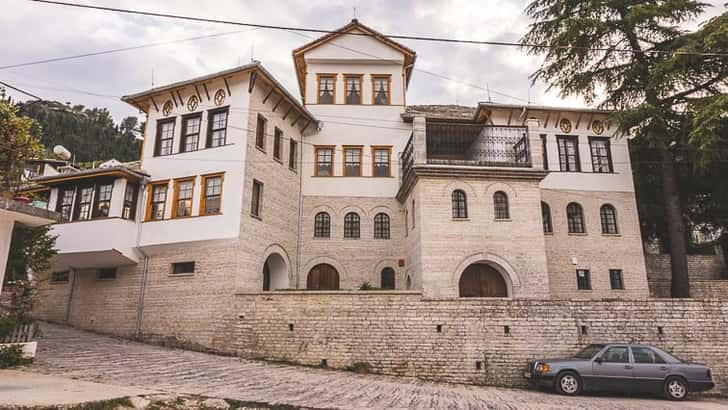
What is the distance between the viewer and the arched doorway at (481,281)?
52.0ft

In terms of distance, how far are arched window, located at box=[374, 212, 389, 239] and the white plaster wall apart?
21.8ft

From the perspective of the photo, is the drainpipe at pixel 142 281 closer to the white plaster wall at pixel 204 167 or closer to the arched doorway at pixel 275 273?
the white plaster wall at pixel 204 167

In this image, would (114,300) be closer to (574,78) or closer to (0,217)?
(0,217)

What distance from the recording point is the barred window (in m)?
20.8

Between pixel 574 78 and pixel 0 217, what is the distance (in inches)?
854

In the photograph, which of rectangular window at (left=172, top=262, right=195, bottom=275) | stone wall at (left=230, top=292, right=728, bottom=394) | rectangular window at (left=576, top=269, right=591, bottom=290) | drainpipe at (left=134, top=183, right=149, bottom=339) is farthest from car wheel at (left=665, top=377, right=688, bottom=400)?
drainpipe at (left=134, top=183, right=149, bottom=339)

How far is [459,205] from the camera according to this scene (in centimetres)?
1611

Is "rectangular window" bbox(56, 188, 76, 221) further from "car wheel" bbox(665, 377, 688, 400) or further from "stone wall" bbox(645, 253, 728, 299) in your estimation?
"stone wall" bbox(645, 253, 728, 299)

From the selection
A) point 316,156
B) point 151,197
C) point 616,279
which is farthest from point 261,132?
point 616,279

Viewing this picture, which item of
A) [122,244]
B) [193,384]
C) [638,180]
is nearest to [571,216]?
[638,180]

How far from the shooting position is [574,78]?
20.0m

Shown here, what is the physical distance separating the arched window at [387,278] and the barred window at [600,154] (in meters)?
11.0

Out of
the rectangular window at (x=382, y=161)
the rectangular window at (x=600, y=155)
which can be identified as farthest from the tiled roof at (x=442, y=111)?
the rectangular window at (x=600, y=155)

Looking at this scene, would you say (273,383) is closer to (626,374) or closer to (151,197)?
(626,374)
